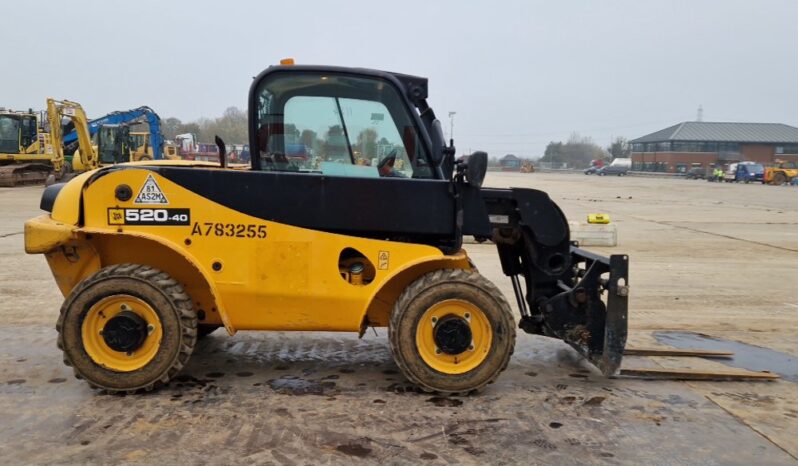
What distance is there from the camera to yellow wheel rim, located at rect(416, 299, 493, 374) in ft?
14.6

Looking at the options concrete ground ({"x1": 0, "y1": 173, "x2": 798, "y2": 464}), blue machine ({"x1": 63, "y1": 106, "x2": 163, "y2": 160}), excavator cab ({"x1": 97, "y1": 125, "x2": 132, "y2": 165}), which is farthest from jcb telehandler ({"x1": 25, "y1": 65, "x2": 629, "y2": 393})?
excavator cab ({"x1": 97, "y1": 125, "x2": 132, "y2": 165})

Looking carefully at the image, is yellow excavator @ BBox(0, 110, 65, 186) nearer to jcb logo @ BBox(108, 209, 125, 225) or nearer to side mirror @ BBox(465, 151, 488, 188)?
jcb logo @ BBox(108, 209, 125, 225)

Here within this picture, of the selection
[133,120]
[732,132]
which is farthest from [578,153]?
[133,120]

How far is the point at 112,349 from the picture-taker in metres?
4.35

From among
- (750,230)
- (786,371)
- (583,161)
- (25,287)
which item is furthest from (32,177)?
(583,161)

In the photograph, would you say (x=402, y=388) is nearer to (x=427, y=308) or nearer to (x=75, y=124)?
(x=427, y=308)

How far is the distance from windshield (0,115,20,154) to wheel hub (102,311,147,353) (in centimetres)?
2873

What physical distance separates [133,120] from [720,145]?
81.4 m

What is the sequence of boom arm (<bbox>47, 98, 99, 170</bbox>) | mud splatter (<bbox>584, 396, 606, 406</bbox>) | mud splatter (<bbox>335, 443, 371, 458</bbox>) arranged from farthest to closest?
boom arm (<bbox>47, 98, 99, 170</bbox>), mud splatter (<bbox>584, 396, 606, 406</bbox>), mud splatter (<bbox>335, 443, 371, 458</bbox>)

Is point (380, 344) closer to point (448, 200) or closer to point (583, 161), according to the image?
point (448, 200)

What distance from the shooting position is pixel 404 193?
4.41 meters

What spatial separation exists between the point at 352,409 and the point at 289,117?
205 centimetres

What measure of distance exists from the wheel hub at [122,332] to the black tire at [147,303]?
0.15m

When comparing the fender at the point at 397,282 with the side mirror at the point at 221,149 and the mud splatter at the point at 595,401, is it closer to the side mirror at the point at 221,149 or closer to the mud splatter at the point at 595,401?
the mud splatter at the point at 595,401
